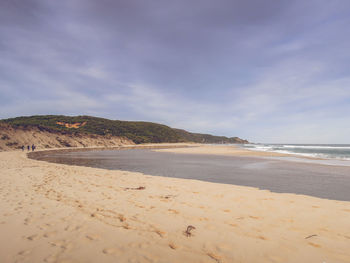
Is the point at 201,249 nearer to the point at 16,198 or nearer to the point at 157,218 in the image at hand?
the point at 157,218

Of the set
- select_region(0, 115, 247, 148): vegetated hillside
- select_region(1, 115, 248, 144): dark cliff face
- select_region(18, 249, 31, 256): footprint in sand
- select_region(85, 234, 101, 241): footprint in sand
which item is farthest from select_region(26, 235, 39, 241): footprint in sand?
select_region(0, 115, 247, 148): vegetated hillside

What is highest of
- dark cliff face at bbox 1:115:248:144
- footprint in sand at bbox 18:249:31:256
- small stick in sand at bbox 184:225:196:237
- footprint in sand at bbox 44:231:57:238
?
dark cliff face at bbox 1:115:248:144

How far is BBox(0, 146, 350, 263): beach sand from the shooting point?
3.50 metres

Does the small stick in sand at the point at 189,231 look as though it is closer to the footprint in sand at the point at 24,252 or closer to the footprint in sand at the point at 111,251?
the footprint in sand at the point at 111,251

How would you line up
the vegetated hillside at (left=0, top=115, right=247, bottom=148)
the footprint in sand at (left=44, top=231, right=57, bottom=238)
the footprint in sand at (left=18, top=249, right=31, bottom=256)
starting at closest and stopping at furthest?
the footprint in sand at (left=18, top=249, right=31, bottom=256) < the footprint in sand at (left=44, top=231, right=57, bottom=238) < the vegetated hillside at (left=0, top=115, right=247, bottom=148)

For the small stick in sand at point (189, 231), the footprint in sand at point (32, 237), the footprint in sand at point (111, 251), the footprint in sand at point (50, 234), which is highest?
the small stick in sand at point (189, 231)

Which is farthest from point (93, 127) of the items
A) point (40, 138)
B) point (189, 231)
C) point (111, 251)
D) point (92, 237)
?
point (111, 251)

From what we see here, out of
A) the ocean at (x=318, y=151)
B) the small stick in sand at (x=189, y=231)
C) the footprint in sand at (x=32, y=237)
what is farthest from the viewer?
the ocean at (x=318, y=151)

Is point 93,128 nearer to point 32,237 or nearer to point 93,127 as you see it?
point 93,127

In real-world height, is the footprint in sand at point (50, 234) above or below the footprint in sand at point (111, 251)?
below

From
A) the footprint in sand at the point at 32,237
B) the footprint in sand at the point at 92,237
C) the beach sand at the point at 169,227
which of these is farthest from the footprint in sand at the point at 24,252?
the footprint in sand at the point at 92,237

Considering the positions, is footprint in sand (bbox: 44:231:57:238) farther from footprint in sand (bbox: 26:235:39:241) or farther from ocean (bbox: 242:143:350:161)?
ocean (bbox: 242:143:350:161)

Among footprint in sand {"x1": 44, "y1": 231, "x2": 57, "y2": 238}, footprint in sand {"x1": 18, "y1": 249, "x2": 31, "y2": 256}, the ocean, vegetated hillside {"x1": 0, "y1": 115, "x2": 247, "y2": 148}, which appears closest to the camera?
footprint in sand {"x1": 18, "y1": 249, "x2": 31, "y2": 256}

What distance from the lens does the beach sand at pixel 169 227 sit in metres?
3.50
